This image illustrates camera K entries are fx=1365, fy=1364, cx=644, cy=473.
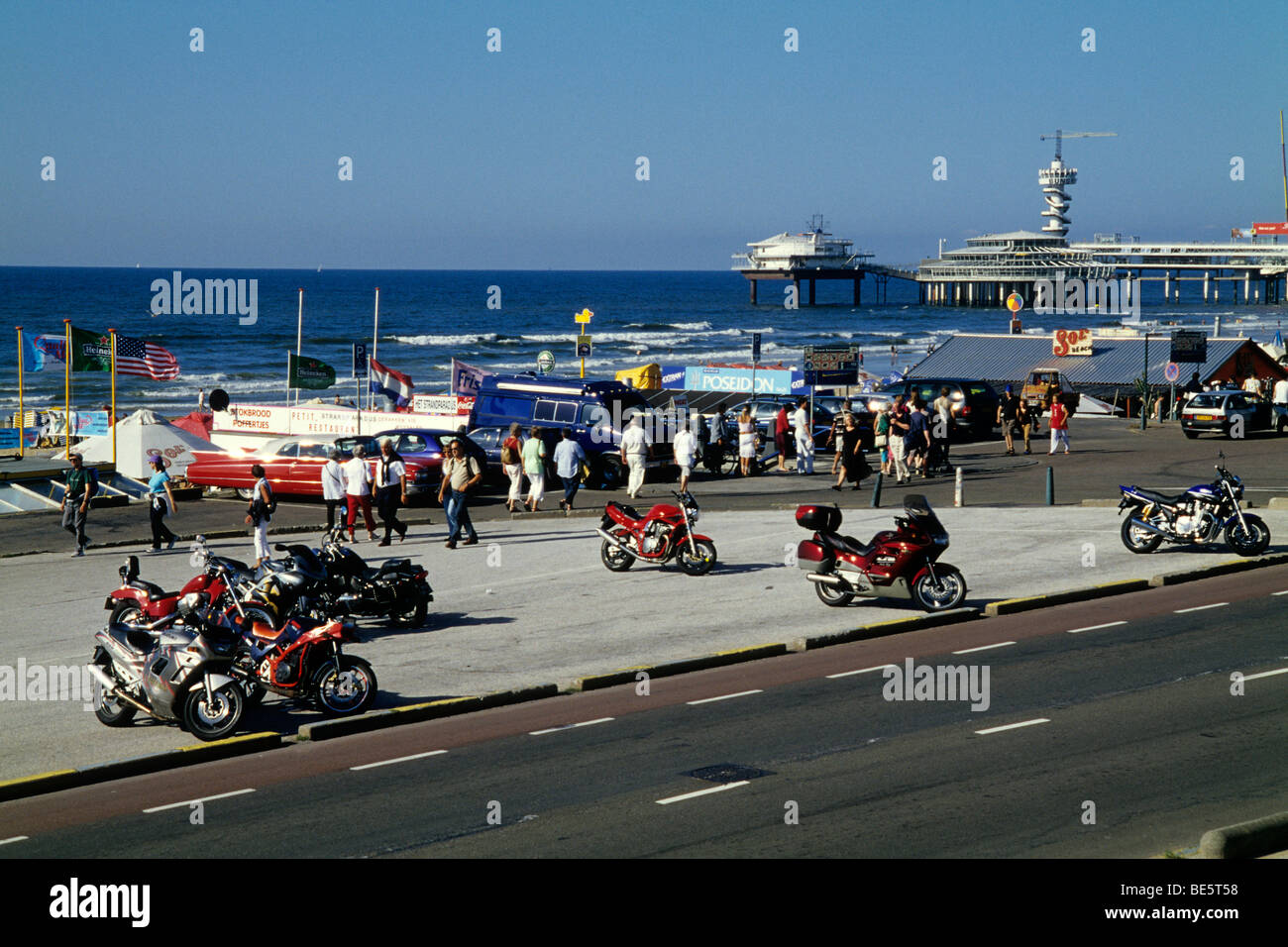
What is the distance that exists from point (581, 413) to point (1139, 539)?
1428cm

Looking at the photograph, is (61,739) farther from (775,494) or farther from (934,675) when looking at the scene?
(775,494)

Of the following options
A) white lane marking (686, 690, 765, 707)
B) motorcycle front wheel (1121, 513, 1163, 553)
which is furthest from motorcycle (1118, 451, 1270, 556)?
white lane marking (686, 690, 765, 707)

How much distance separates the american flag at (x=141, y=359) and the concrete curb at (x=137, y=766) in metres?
23.5

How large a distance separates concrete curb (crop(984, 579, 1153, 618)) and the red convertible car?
14251 mm

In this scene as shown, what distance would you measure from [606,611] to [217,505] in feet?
48.1

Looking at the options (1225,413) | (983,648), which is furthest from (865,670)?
(1225,413)

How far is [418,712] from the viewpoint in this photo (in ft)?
41.0

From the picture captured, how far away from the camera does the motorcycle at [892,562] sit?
16.4 meters

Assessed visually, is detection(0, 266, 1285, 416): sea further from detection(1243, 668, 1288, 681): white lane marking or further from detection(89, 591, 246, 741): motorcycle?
detection(89, 591, 246, 741): motorcycle

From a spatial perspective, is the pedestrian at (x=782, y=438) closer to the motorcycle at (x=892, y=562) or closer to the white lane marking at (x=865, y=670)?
the motorcycle at (x=892, y=562)

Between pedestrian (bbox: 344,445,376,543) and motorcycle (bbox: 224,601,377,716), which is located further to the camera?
pedestrian (bbox: 344,445,376,543)

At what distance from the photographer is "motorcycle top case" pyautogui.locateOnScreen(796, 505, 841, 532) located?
1659 cm

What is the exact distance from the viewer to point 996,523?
23.5 meters

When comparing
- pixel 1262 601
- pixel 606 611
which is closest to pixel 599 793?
pixel 606 611
